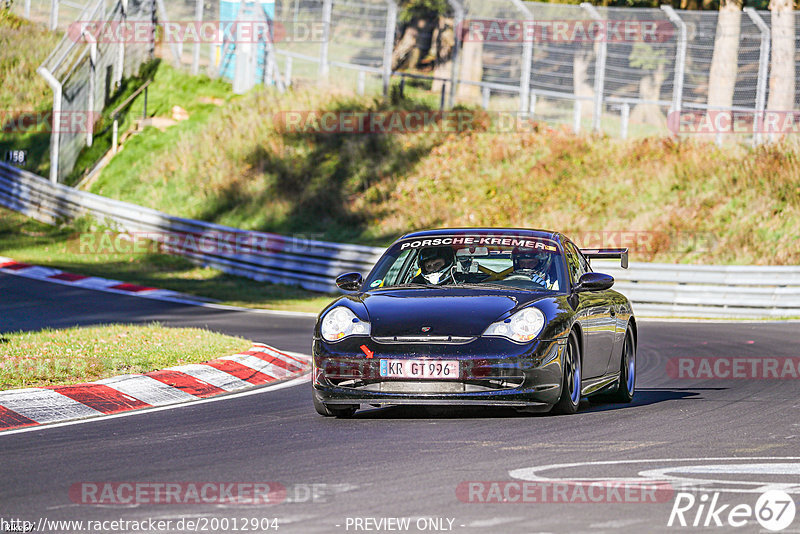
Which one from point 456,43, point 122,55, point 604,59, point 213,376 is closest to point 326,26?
point 456,43

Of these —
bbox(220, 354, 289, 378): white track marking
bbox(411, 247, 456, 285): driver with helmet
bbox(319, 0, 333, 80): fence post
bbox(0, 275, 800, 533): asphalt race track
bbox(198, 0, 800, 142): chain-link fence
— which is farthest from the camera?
bbox(319, 0, 333, 80): fence post

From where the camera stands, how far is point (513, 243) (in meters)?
10.0

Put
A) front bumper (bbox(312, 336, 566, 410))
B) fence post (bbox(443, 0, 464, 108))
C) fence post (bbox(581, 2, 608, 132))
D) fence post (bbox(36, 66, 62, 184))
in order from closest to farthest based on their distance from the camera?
front bumper (bbox(312, 336, 566, 410)) → fence post (bbox(581, 2, 608, 132)) → fence post (bbox(443, 0, 464, 108)) → fence post (bbox(36, 66, 62, 184))

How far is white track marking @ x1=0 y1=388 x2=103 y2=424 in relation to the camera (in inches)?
352

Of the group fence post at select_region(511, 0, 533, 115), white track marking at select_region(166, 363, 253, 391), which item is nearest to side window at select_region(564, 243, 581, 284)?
white track marking at select_region(166, 363, 253, 391)

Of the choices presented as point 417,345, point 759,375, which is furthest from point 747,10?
point 417,345

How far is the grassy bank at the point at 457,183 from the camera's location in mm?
27000

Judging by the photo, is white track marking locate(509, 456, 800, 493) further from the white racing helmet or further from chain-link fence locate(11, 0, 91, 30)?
chain-link fence locate(11, 0, 91, 30)

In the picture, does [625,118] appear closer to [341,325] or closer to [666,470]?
[341,325]

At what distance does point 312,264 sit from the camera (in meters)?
25.5

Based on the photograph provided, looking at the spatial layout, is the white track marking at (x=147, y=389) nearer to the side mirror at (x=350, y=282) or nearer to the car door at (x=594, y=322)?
the side mirror at (x=350, y=282)

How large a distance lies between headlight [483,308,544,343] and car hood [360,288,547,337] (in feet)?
0.20

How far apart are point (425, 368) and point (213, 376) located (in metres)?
3.29

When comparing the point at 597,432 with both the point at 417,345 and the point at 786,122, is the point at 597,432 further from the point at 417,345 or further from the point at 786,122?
the point at 786,122
